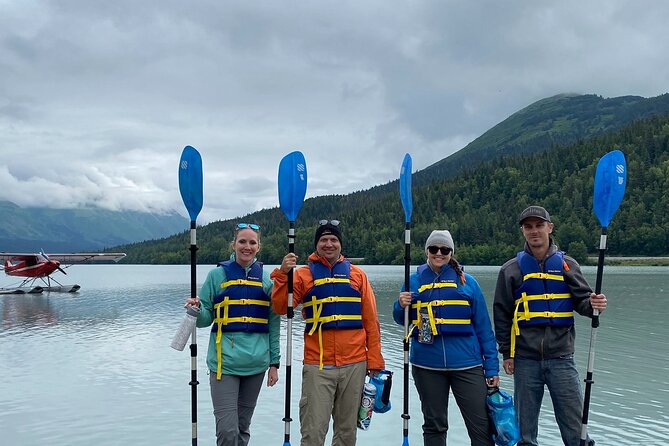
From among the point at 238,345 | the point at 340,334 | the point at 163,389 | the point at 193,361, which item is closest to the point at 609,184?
the point at 340,334

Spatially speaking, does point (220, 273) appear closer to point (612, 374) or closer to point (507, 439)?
point (507, 439)

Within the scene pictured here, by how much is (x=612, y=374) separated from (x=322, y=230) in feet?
34.6

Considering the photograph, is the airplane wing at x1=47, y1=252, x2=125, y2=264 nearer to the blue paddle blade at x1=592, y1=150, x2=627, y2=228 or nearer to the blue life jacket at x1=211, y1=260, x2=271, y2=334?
the blue life jacket at x1=211, y1=260, x2=271, y2=334

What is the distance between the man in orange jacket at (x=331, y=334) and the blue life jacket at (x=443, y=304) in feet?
1.70

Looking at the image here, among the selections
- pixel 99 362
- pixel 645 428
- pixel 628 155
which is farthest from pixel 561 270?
pixel 628 155

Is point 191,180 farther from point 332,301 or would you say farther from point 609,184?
point 609,184

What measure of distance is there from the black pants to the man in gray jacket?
13.4 inches

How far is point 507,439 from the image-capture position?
193 inches

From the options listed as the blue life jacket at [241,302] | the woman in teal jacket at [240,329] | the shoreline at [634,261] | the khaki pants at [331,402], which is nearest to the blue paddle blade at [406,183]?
the woman in teal jacket at [240,329]

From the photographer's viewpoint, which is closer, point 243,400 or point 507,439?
point 507,439

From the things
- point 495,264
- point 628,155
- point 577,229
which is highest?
point 628,155

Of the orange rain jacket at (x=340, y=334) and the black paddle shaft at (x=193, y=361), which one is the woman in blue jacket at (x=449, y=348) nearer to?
the orange rain jacket at (x=340, y=334)

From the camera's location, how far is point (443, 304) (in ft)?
17.3

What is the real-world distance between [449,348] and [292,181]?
2442 mm
